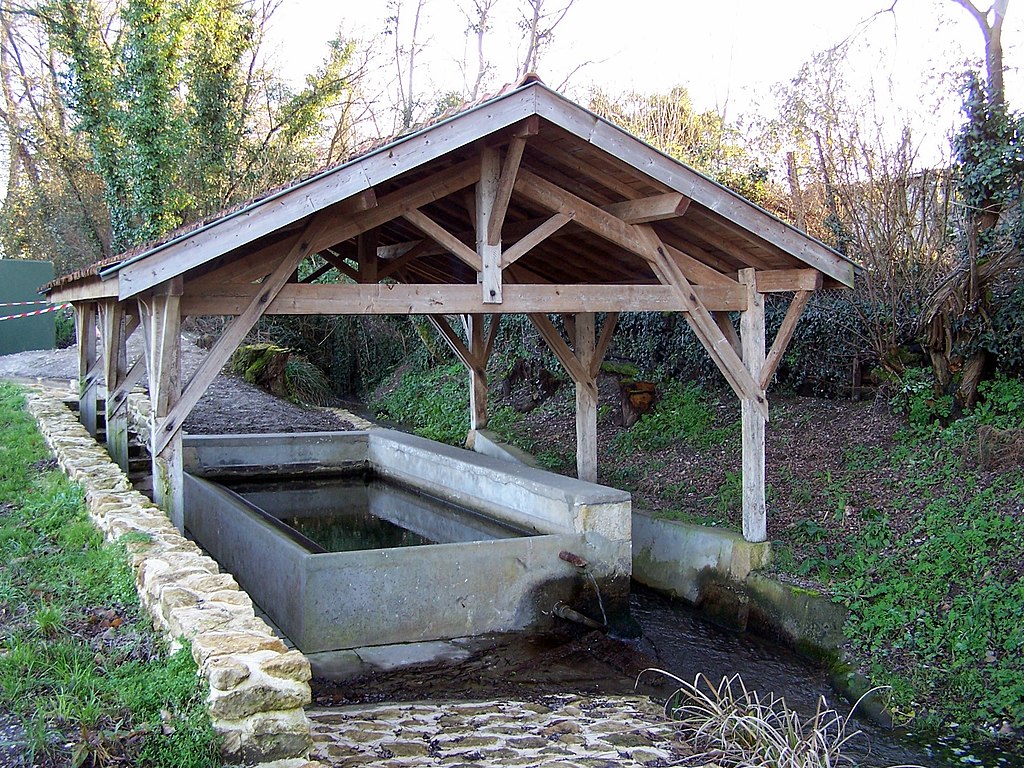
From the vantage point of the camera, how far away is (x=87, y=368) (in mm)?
10914

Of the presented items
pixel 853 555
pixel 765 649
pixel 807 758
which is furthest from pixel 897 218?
pixel 807 758

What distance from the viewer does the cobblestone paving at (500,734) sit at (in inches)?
166

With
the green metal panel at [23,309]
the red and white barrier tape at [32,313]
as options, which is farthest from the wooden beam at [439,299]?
the green metal panel at [23,309]

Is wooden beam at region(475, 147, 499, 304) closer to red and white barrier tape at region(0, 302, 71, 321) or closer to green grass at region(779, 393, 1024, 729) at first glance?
green grass at region(779, 393, 1024, 729)

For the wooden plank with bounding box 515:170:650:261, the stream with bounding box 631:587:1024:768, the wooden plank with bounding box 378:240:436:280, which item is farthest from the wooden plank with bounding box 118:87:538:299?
the stream with bounding box 631:587:1024:768

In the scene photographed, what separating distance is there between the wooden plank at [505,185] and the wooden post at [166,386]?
2216 millimetres

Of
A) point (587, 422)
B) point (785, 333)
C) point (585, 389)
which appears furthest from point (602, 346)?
point (785, 333)

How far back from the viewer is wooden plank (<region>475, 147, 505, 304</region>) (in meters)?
6.43

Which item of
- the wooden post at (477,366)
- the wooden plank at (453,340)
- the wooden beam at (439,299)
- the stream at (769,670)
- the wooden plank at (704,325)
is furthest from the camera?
the wooden post at (477,366)

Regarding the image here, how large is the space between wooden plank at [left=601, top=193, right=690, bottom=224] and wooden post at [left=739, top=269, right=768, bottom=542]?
3.78ft

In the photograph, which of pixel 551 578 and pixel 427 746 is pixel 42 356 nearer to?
pixel 551 578

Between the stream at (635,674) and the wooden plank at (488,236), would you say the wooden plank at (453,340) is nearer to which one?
the wooden plank at (488,236)

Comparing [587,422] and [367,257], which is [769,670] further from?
[367,257]

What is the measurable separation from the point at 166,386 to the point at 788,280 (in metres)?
4.93
